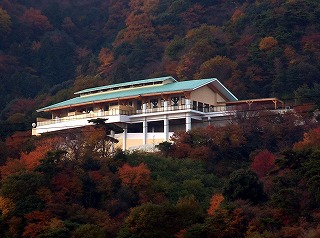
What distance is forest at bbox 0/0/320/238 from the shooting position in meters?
43.2

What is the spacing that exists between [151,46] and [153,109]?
109ft

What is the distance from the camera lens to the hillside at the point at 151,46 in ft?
240

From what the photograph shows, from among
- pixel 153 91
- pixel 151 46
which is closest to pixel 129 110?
pixel 153 91

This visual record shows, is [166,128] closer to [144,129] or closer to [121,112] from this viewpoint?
[144,129]

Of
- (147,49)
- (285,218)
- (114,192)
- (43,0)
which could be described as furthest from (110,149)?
(43,0)

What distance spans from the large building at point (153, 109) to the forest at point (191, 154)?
3.78 metres

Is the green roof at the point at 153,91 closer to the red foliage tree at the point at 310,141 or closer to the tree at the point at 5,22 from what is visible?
the red foliage tree at the point at 310,141

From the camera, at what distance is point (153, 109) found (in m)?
61.5

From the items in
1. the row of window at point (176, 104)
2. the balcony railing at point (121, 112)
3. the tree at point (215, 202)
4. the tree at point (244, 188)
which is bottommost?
the tree at point (215, 202)

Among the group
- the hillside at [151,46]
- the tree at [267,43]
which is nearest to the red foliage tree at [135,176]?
the hillside at [151,46]

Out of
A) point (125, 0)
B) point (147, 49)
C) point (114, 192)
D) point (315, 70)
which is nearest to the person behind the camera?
point (114, 192)

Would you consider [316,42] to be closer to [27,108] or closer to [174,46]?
[174,46]

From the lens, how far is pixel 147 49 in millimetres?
93188

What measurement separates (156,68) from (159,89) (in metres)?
23.7
